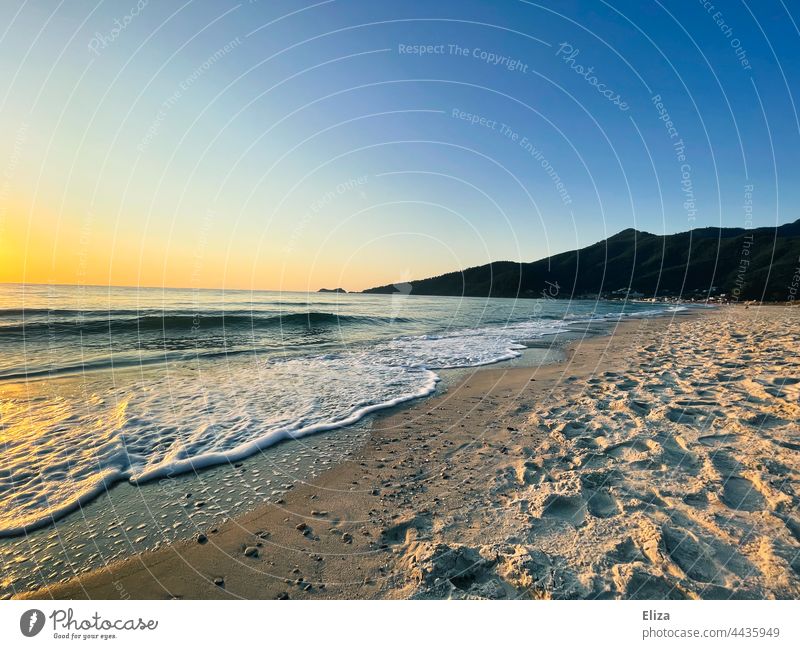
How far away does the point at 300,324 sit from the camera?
1291 inches

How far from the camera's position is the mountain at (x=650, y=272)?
90.8 meters

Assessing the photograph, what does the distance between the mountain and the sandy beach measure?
318 feet

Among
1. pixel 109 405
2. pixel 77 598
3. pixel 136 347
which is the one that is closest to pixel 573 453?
pixel 77 598

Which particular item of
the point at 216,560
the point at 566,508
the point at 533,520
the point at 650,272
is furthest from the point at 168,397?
the point at 650,272

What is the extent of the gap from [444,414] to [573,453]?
9.96ft

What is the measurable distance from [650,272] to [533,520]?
15870 cm

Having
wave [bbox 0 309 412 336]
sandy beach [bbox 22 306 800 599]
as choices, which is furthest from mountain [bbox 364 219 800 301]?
sandy beach [bbox 22 306 800 599]

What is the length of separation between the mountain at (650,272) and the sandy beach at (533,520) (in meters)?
97.0

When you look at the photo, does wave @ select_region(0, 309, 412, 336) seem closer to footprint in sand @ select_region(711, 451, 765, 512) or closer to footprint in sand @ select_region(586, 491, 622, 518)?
footprint in sand @ select_region(586, 491, 622, 518)

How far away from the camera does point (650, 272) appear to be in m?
132

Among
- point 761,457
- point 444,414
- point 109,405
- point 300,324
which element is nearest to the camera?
point 761,457

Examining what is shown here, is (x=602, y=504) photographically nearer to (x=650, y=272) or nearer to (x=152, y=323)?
(x=152, y=323)

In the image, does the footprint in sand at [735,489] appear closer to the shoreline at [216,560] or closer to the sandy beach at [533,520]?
the sandy beach at [533,520]
